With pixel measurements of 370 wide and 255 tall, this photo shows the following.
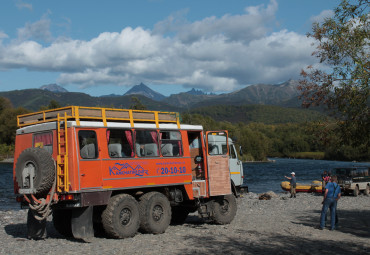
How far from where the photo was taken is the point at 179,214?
17031 millimetres

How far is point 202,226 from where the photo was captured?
16.1m

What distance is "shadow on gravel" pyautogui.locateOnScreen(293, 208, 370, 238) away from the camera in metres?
15.5

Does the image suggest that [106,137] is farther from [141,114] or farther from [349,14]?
[349,14]

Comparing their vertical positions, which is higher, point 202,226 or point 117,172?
point 117,172

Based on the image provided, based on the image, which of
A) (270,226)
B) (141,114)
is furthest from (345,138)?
(141,114)

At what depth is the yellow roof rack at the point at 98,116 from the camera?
12.7m

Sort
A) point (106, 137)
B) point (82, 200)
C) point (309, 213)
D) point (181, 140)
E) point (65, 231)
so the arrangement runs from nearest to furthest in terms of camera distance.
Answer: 1. point (82, 200)
2. point (106, 137)
3. point (65, 231)
4. point (181, 140)
5. point (309, 213)

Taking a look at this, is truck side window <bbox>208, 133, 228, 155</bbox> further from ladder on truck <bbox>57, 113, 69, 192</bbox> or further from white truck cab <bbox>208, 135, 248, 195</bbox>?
ladder on truck <bbox>57, 113, 69, 192</bbox>

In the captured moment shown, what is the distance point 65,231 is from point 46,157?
3194 mm

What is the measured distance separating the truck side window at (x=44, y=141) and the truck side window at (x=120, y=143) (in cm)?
164

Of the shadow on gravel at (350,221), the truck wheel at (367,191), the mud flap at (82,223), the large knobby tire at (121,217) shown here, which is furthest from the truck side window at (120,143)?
the truck wheel at (367,191)

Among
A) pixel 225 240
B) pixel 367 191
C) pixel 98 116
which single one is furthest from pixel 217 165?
pixel 367 191

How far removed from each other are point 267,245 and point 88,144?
573cm

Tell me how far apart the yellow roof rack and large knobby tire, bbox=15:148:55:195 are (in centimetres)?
112
